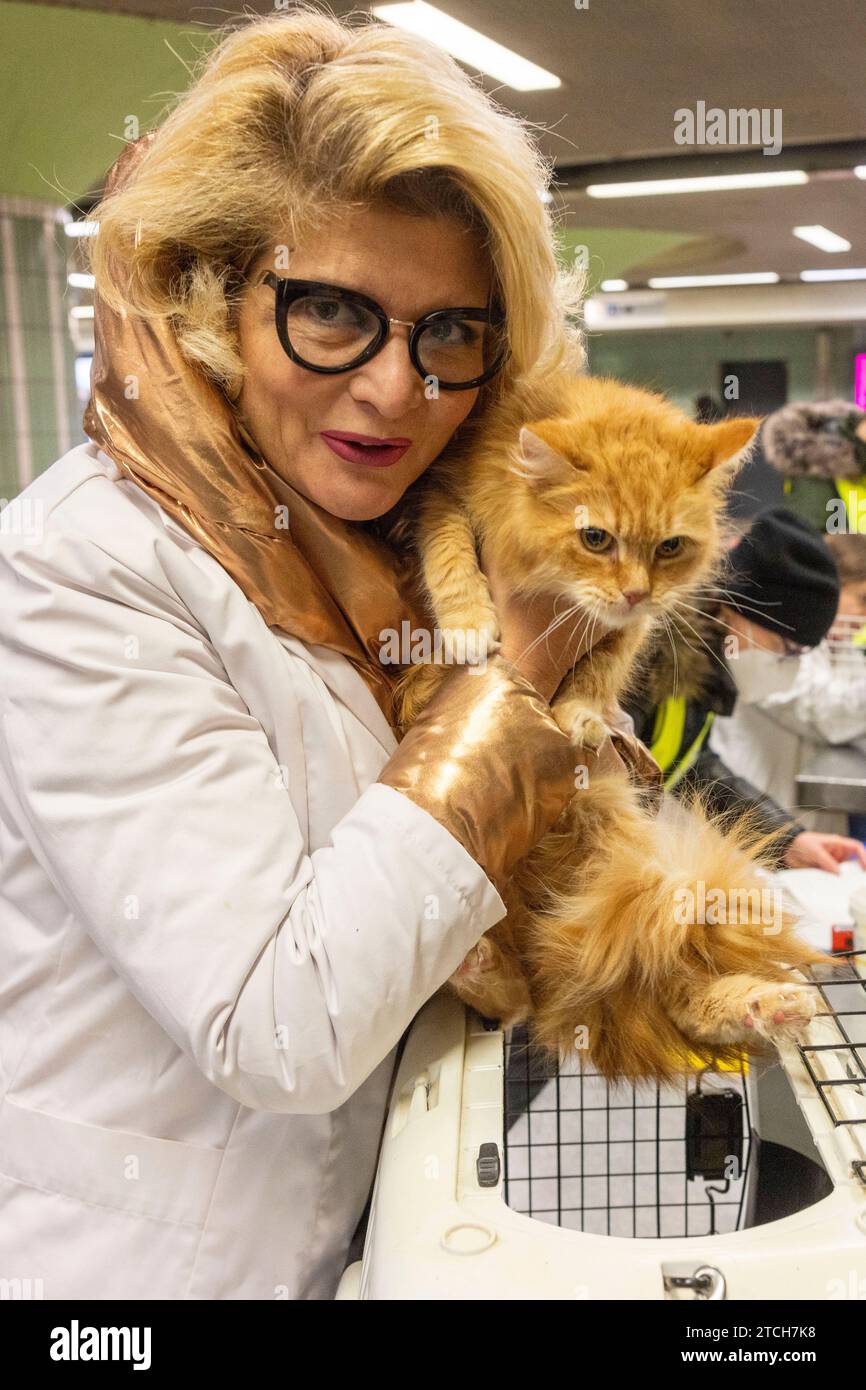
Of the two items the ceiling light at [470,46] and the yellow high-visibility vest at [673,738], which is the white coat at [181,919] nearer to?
the yellow high-visibility vest at [673,738]

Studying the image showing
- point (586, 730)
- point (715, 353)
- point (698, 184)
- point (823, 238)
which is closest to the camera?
point (586, 730)

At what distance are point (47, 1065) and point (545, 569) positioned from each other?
0.83 m

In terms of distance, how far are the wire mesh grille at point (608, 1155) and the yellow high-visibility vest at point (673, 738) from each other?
1532 millimetres

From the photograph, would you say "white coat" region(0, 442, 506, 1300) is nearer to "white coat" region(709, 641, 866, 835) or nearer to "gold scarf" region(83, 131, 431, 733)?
"gold scarf" region(83, 131, 431, 733)

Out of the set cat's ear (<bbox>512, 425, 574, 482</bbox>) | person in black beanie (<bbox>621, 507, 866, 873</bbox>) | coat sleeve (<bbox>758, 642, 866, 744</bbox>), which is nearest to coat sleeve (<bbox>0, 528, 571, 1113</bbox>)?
cat's ear (<bbox>512, 425, 574, 482</bbox>)

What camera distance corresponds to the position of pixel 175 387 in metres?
0.99

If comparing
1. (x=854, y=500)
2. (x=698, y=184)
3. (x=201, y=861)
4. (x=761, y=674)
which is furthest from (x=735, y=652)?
(x=698, y=184)

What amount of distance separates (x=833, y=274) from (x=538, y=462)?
6324 millimetres

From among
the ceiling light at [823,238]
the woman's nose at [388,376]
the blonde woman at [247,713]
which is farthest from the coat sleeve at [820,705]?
the ceiling light at [823,238]

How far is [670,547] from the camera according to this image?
1.41 m

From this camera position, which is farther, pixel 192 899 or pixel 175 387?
pixel 175 387

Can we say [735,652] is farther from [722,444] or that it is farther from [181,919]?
[181,919]

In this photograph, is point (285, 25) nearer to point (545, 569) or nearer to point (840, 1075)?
point (545, 569)
